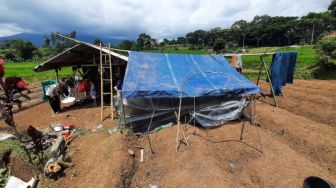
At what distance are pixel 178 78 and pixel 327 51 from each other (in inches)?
583

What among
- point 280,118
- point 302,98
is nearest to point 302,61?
point 302,98

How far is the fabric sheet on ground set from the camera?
7340 millimetres

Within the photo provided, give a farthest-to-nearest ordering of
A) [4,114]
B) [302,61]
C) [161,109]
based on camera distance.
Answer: [302,61] < [161,109] < [4,114]

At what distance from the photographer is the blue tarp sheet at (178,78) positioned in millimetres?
7277

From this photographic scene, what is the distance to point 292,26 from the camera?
6881cm

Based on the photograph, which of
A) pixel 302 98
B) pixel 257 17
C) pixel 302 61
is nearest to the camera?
pixel 302 98

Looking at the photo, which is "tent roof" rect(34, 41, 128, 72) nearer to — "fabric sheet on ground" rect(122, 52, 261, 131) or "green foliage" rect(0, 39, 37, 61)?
"fabric sheet on ground" rect(122, 52, 261, 131)

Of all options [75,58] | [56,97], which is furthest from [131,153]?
[75,58]

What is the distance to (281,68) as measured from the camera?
11.1 m

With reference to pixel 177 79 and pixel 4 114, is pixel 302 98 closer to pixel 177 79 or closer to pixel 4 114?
pixel 177 79

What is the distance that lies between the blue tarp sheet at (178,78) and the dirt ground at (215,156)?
3.41 ft

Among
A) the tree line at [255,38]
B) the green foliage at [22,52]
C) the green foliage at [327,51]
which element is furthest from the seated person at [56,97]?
the green foliage at [22,52]

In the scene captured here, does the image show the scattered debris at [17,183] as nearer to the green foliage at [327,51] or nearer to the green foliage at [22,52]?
the green foliage at [327,51]

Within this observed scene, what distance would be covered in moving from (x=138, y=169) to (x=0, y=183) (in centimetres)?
271
